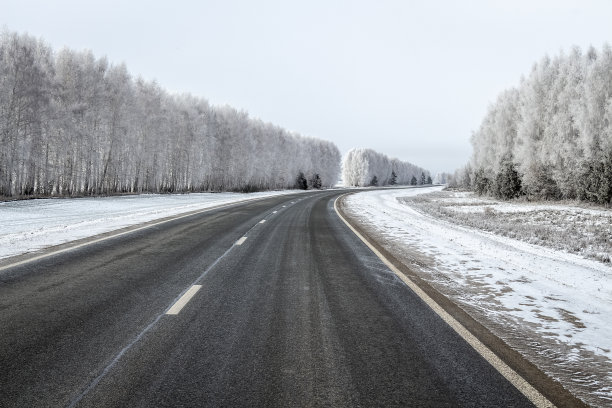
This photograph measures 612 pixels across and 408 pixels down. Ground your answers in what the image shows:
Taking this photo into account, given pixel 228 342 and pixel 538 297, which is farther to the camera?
pixel 538 297

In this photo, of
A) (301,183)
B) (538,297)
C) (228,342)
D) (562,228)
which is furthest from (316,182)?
(228,342)

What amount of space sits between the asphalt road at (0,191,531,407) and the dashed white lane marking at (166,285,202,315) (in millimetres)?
81

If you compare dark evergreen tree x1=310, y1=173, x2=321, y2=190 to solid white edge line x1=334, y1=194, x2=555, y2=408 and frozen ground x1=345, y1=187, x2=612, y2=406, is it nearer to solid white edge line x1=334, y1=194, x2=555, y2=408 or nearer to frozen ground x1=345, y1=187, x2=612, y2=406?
frozen ground x1=345, y1=187, x2=612, y2=406

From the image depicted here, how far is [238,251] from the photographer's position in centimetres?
888

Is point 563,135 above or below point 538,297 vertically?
above

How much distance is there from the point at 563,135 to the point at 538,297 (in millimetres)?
33803

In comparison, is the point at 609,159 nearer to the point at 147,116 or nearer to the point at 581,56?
A: the point at 581,56

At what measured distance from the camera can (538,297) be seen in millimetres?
5691

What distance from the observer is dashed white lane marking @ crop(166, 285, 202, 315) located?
4590 mm

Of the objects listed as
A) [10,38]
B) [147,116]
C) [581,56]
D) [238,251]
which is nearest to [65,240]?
[238,251]

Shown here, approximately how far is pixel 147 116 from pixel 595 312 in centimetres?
4487

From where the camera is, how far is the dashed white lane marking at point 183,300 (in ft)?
15.1

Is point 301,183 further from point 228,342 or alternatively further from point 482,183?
point 228,342

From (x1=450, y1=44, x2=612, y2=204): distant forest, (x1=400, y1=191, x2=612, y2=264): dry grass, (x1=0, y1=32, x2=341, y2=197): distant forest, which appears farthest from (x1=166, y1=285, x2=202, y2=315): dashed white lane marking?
(x1=450, y1=44, x2=612, y2=204): distant forest
